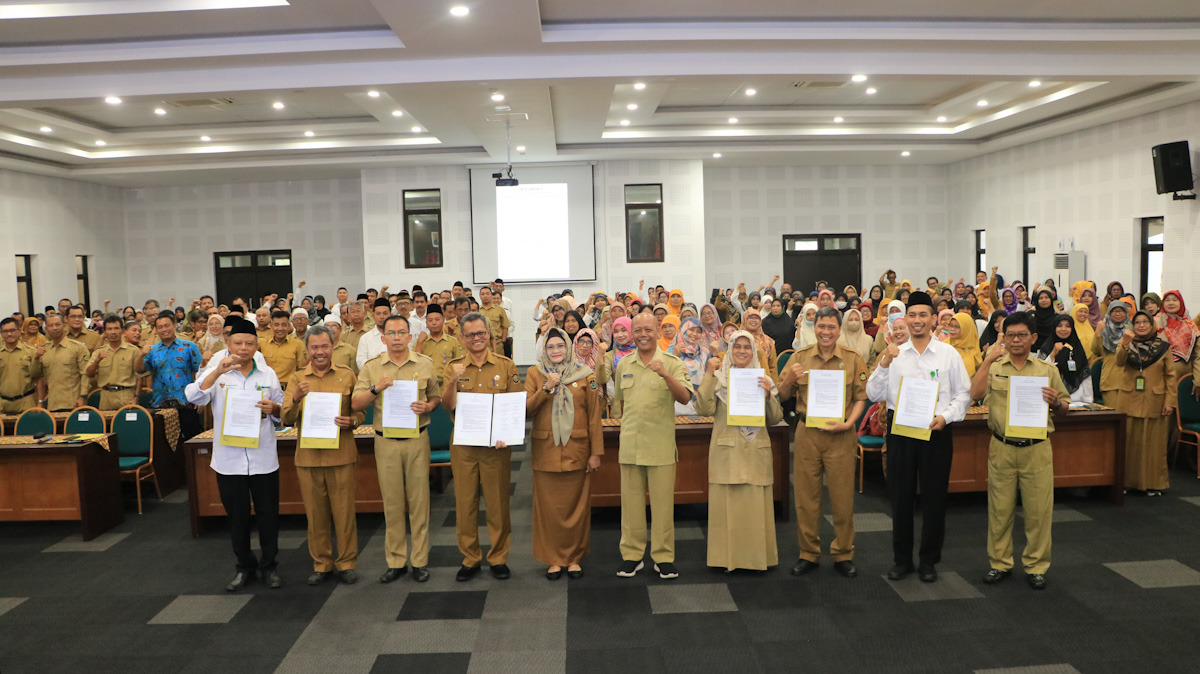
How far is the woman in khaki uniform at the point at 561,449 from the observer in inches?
185

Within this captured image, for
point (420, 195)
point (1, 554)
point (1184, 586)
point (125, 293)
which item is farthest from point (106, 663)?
point (125, 293)

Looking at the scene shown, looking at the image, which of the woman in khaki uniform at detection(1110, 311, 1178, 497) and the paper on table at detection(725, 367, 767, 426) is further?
the woman in khaki uniform at detection(1110, 311, 1178, 497)

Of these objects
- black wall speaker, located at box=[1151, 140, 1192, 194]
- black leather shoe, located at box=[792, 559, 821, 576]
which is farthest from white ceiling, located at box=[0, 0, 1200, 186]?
black leather shoe, located at box=[792, 559, 821, 576]

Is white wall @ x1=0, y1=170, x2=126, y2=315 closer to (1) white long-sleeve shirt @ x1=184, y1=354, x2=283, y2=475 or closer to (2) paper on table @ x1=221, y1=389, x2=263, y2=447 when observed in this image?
(1) white long-sleeve shirt @ x1=184, y1=354, x2=283, y2=475

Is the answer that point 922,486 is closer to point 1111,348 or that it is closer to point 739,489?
point 739,489

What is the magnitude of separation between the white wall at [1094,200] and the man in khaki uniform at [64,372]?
14.2 metres

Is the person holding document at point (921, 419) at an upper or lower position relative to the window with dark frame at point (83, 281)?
lower

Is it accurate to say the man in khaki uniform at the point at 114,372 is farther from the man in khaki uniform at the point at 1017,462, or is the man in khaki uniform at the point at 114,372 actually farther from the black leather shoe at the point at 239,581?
the man in khaki uniform at the point at 1017,462

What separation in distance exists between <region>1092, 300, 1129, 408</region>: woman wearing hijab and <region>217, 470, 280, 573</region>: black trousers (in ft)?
22.4

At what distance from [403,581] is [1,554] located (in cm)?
337

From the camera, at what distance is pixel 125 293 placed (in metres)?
17.2

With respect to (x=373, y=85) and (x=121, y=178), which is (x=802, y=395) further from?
(x=121, y=178)

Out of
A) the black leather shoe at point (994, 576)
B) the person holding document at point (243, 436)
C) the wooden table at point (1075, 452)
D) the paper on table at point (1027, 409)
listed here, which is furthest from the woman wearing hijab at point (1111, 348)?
the person holding document at point (243, 436)

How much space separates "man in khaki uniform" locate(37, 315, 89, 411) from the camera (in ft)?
24.7
